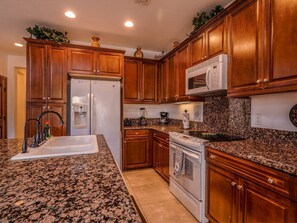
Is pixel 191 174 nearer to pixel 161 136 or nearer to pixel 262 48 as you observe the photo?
pixel 161 136

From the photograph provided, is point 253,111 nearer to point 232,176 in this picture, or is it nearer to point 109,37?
point 232,176

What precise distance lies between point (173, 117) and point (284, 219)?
2.90 m

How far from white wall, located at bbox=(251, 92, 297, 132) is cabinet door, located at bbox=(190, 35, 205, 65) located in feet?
3.05

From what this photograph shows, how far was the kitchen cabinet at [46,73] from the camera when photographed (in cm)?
272

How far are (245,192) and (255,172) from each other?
0.69ft

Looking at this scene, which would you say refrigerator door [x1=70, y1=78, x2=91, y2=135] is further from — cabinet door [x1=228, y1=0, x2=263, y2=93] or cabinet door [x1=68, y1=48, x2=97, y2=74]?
cabinet door [x1=228, y1=0, x2=263, y2=93]

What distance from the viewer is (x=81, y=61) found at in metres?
3.00

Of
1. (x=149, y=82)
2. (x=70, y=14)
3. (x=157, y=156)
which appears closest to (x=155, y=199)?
(x=157, y=156)

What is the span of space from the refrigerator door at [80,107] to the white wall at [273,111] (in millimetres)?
2550

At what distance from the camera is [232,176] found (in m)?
1.41

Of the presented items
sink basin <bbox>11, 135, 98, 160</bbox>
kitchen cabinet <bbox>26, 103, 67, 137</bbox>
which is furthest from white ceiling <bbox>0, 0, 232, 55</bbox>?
sink basin <bbox>11, 135, 98, 160</bbox>

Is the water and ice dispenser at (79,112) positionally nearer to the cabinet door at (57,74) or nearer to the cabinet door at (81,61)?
the cabinet door at (57,74)

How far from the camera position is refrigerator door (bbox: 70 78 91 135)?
287cm

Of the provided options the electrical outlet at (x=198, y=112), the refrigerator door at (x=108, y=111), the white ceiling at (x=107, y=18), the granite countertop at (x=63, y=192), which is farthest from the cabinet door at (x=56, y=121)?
the electrical outlet at (x=198, y=112)
